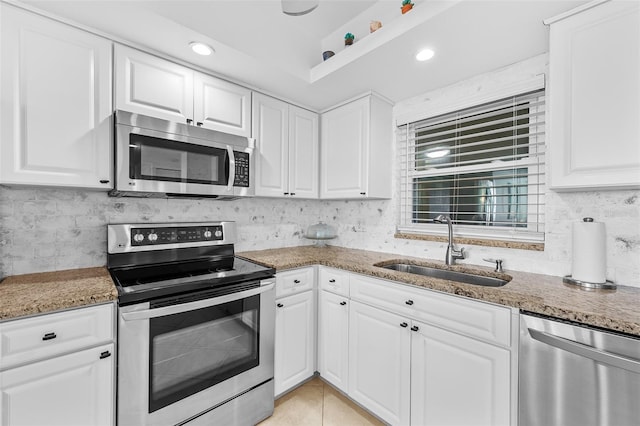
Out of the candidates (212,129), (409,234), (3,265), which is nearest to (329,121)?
(212,129)

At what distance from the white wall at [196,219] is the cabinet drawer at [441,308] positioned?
69cm

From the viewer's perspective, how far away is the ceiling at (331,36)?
1331mm

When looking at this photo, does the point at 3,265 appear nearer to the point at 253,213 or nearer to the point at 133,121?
the point at 133,121

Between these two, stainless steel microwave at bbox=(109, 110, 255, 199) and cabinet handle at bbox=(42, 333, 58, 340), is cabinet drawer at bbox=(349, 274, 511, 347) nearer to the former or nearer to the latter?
stainless steel microwave at bbox=(109, 110, 255, 199)

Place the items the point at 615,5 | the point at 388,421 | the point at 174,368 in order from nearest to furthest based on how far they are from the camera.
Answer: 1. the point at 615,5
2. the point at 174,368
3. the point at 388,421

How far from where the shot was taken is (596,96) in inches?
49.0

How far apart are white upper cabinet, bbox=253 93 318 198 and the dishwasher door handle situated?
182 cm

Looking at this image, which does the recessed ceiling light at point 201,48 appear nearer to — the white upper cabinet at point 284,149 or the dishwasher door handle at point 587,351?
the white upper cabinet at point 284,149

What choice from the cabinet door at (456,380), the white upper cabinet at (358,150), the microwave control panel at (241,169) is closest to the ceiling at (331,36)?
the white upper cabinet at (358,150)

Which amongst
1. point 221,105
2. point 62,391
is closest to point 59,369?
point 62,391

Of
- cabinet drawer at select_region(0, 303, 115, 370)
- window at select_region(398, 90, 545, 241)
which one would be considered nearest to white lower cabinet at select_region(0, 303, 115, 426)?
cabinet drawer at select_region(0, 303, 115, 370)

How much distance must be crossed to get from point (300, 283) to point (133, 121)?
1.40 metres

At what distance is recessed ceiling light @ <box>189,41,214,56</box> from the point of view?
1.57 meters

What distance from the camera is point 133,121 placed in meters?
1.49
